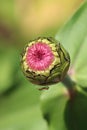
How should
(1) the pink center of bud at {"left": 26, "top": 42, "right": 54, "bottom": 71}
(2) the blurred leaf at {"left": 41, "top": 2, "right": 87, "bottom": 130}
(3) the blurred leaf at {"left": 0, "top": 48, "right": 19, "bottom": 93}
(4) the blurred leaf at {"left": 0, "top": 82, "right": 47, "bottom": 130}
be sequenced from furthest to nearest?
(3) the blurred leaf at {"left": 0, "top": 48, "right": 19, "bottom": 93} → (4) the blurred leaf at {"left": 0, "top": 82, "right": 47, "bottom": 130} → (2) the blurred leaf at {"left": 41, "top": 2, "right": 87, "bottom": 130} → (1) the pink center of bud at {"left": 26, "top": 42, "right": 54, "bottom": 71}

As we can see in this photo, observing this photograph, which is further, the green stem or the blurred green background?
the blurred green background

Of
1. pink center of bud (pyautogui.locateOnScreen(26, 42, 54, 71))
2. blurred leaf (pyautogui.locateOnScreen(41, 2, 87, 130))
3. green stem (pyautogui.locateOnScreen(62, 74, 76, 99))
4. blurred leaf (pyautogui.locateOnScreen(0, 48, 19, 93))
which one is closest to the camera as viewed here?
pink center of bud (pyautogui.locateOnScreen(26, 42, 54, 71))

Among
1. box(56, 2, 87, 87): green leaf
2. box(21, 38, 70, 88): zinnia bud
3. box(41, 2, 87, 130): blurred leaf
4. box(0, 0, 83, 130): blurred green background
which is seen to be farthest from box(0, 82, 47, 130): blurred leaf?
box(21, 38, 70, 88): zinnia bud

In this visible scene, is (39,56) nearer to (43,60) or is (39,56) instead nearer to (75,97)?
(43,60)

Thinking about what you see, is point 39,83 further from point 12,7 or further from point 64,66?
point 12,7

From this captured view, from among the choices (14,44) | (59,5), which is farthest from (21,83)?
(59,5)

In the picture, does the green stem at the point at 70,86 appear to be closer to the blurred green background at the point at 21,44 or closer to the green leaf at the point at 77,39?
the green leaf at the point at 77,39

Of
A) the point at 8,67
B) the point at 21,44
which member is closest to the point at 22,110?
the point at 8,67

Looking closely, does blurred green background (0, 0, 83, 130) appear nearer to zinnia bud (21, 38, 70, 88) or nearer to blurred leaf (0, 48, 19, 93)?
blurred leaf (0, 48, 19, 93)
